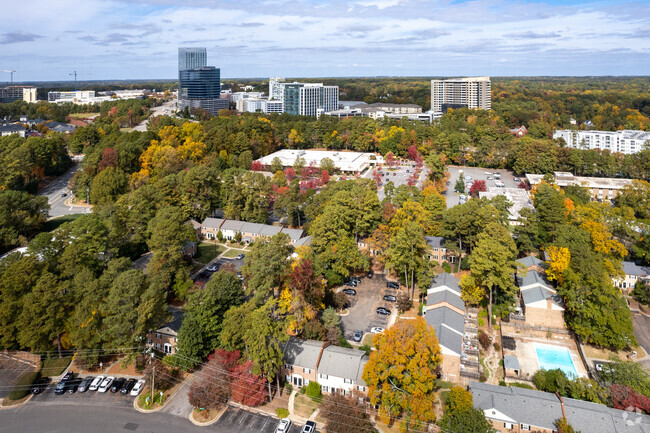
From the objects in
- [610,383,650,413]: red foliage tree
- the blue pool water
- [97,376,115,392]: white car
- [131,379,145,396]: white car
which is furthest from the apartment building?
[610,383,650,413]: red foliage tree

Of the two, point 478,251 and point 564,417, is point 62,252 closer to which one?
point 478,251

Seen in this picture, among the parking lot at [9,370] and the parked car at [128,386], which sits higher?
the parking lot at [9,370]

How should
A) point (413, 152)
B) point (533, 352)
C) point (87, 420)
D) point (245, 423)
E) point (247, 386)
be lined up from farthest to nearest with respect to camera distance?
point (413, 152) → point (533, 352) → point (247, 386) → point (87, 420) → point (245, 423)

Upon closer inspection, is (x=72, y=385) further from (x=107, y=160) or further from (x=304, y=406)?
(x=107, y=160)

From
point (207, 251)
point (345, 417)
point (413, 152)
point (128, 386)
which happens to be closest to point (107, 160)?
point (207, 251)

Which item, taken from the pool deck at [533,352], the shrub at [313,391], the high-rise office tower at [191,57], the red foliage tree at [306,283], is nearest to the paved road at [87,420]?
the shrub at [313,391]

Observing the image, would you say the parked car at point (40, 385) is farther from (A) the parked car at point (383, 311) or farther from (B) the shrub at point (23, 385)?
(A) the parked car at point (383, 311)

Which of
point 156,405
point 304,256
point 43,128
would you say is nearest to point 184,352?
point 156,405
